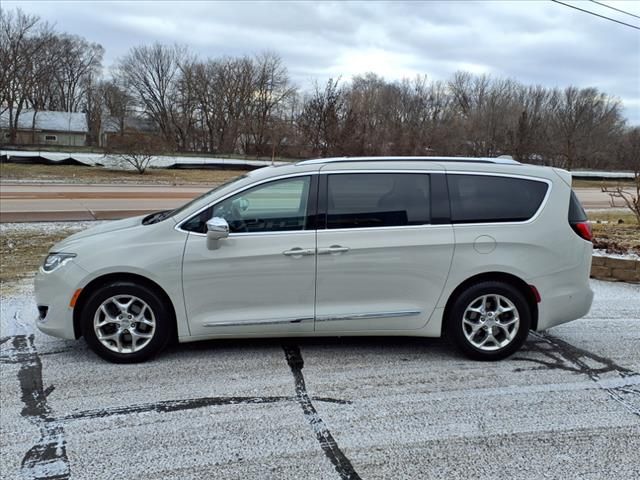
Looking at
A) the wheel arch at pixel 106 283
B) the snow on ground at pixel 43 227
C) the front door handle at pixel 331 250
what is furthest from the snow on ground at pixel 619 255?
the snow on ground at pixel 43 227

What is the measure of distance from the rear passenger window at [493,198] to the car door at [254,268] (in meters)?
1.21

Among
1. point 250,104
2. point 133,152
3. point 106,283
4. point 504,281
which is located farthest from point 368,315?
point 250,104

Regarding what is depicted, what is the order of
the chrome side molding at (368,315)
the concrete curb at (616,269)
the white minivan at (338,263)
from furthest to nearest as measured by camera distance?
the concrete curb at (616,269)
the chrome side molding at (368,315)
the white minivan at (338,263)

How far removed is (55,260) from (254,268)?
63.3 inches

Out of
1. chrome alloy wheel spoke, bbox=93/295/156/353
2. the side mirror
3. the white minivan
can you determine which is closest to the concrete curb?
the white minivan

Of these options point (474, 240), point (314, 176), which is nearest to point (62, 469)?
point (314, 176)

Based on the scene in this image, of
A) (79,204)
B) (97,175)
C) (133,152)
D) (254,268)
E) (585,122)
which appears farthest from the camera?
(585,122)

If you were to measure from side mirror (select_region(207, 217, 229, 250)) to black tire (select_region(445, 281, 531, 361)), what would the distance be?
1.96 m

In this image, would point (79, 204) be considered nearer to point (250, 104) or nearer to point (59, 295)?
point (59, 295)

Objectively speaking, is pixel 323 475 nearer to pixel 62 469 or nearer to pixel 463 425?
pixel 463 425

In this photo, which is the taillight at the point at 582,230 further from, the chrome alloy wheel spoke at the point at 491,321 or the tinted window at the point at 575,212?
the chrome alloy wheel spoke at the point at 491,321

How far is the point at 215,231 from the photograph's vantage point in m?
3.86

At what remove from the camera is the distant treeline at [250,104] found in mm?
51844

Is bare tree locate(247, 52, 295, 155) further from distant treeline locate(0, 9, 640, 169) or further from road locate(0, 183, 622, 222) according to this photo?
road locate(0, 183, 622, 222)
